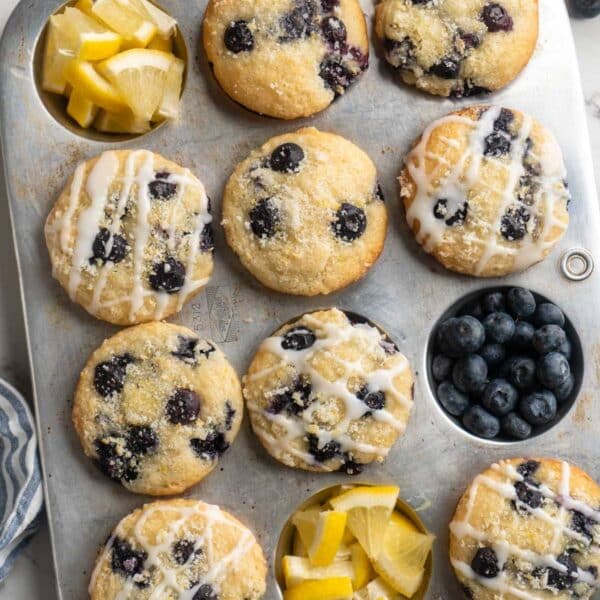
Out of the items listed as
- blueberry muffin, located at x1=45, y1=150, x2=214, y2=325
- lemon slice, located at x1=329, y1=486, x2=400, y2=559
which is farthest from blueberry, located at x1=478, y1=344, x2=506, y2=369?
blueberry muffin, located at x1=45, y1=150, x2=214, y2=325

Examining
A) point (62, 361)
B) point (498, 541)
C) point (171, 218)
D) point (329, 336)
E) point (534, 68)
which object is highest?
point (534, 68)

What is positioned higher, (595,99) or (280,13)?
(280,13)

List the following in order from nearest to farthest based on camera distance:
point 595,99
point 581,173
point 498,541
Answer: point 498,541
point 581,173
point 595,99

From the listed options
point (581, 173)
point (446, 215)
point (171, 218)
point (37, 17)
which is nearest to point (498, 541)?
point (446, 215)

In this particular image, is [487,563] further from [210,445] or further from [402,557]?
[210,445]

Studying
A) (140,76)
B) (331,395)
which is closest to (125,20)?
(140,76)

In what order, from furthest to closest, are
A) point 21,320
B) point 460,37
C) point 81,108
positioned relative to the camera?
point 21,320, point 81,108, point 460,37

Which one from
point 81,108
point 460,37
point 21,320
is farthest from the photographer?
point 21,320

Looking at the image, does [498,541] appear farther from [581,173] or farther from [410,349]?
[581,173]
